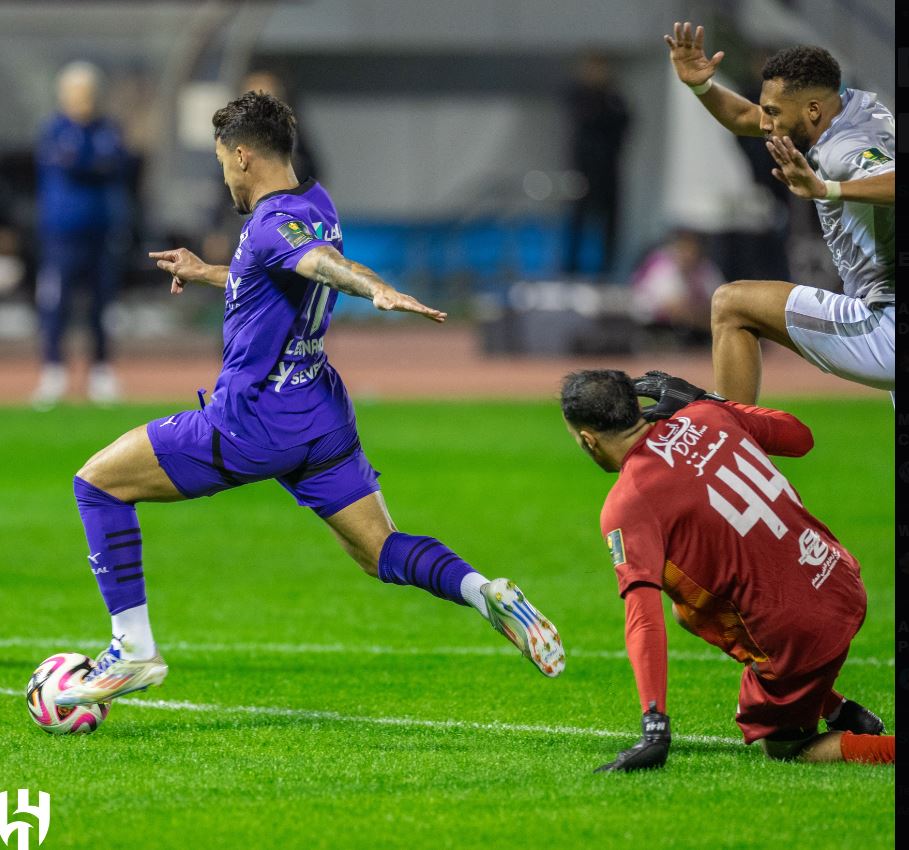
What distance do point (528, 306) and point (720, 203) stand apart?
5203mm

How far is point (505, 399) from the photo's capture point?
730 inches

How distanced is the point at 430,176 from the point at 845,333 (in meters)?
24.1

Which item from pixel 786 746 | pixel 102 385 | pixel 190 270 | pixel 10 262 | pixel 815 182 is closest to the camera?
pixel 815 182

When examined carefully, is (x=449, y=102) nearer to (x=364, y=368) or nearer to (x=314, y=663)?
(x=364, y=368)

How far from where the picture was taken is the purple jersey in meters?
6.15

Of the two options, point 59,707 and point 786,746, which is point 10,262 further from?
point 786,746

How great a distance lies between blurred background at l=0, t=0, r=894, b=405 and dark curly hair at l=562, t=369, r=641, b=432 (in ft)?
33.9

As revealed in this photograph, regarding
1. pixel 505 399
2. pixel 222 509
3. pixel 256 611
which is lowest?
pixel 505 399

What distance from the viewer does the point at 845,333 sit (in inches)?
247

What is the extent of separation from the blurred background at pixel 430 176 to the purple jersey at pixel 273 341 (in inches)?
369

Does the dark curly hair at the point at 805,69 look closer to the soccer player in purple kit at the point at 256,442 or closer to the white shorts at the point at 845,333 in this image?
the white shorts at the point at 845,333

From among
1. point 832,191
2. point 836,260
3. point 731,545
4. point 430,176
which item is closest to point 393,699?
point 731,545

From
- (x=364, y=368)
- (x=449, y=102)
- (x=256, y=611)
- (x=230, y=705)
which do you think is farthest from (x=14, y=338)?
(x=230, y=705)

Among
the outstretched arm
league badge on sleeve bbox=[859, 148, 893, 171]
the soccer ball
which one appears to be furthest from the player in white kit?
the soccer ball
